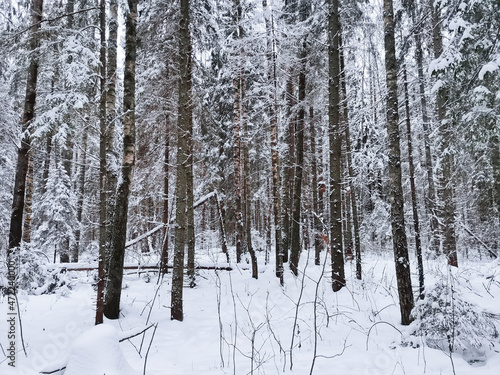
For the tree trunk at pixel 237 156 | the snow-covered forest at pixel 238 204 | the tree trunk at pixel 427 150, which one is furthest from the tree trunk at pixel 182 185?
Answer: the tree trunk at pixel 427 150

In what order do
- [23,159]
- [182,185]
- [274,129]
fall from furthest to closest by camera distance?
[274,129]
[23,159]
[182,185]

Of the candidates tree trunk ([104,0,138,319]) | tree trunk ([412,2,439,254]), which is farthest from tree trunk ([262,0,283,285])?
tree trunk ([104,0,138,319])

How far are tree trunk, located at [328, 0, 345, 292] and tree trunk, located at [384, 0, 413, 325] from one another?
2.97m

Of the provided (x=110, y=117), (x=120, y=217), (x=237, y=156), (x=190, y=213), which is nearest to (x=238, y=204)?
(x=237, y=156)

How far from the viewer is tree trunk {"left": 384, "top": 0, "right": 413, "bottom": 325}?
5.62 m

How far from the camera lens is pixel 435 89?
6.54 meters

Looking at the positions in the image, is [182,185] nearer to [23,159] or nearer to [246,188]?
[23,159]

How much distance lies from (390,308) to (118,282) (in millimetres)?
6110

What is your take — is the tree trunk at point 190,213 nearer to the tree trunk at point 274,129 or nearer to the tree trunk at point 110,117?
the tree trunk at point 110,117

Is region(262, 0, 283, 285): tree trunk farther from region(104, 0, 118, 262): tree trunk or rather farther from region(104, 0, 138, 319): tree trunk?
region(104, 0, 138, 319): tree trunk

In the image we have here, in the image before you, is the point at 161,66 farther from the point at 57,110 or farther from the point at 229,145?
the point at 229,145

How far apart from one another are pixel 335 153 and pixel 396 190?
12.1 ft

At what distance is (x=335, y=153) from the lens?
9477mm

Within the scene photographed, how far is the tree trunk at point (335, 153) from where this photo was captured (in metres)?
9.09
